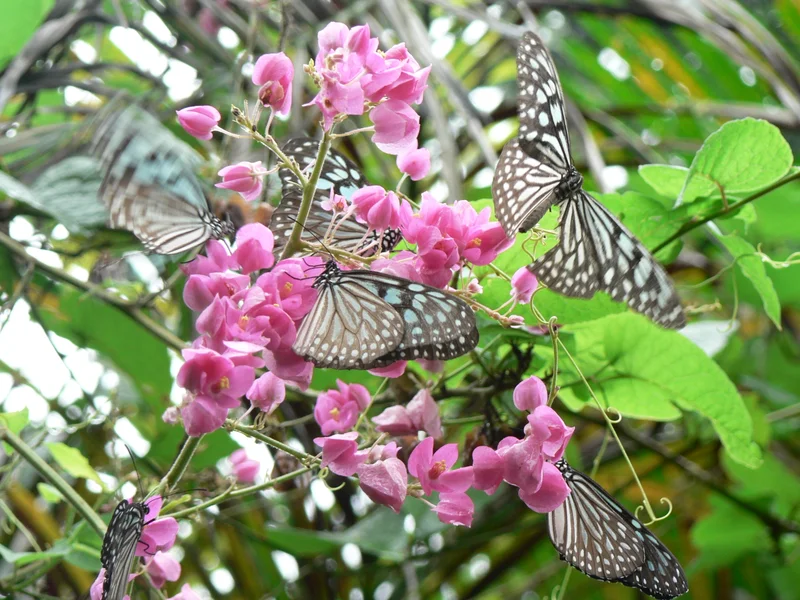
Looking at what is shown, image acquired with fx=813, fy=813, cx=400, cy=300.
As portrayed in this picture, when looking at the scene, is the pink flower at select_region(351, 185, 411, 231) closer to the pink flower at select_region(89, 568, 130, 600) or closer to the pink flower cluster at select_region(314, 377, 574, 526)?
the pink flower cluster at select_region(314, 377, 574, 526)

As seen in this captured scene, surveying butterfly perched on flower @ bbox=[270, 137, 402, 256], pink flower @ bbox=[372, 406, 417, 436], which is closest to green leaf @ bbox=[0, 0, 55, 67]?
butterfly perched on flower @ bbox=[270, 137, 402, 256]

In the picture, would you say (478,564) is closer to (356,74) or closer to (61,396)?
(61,396)

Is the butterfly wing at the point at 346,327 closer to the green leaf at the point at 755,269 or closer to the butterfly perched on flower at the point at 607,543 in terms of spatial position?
Answer: the butterfly perched on flower at the point at 607,543

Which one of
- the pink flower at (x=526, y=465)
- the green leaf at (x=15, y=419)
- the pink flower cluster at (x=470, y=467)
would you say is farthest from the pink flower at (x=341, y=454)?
the green leaf at (x=15, y=419)

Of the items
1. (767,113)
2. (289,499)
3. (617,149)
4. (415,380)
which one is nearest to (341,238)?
(415,380)

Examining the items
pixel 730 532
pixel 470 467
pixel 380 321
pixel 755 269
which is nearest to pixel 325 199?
pixel 380 321

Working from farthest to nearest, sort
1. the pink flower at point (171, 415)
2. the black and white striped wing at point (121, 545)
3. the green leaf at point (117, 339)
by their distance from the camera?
1. the green leaf at point (117, 339)
2. the pink flower at point (171, 415)
3. the black and white striped wing at point (121, 545)

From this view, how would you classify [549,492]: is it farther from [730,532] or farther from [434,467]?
[730,532]

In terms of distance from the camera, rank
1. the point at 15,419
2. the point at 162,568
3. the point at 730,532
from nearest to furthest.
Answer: the point at 162,568
the point at 15,419
the point at 730,532
